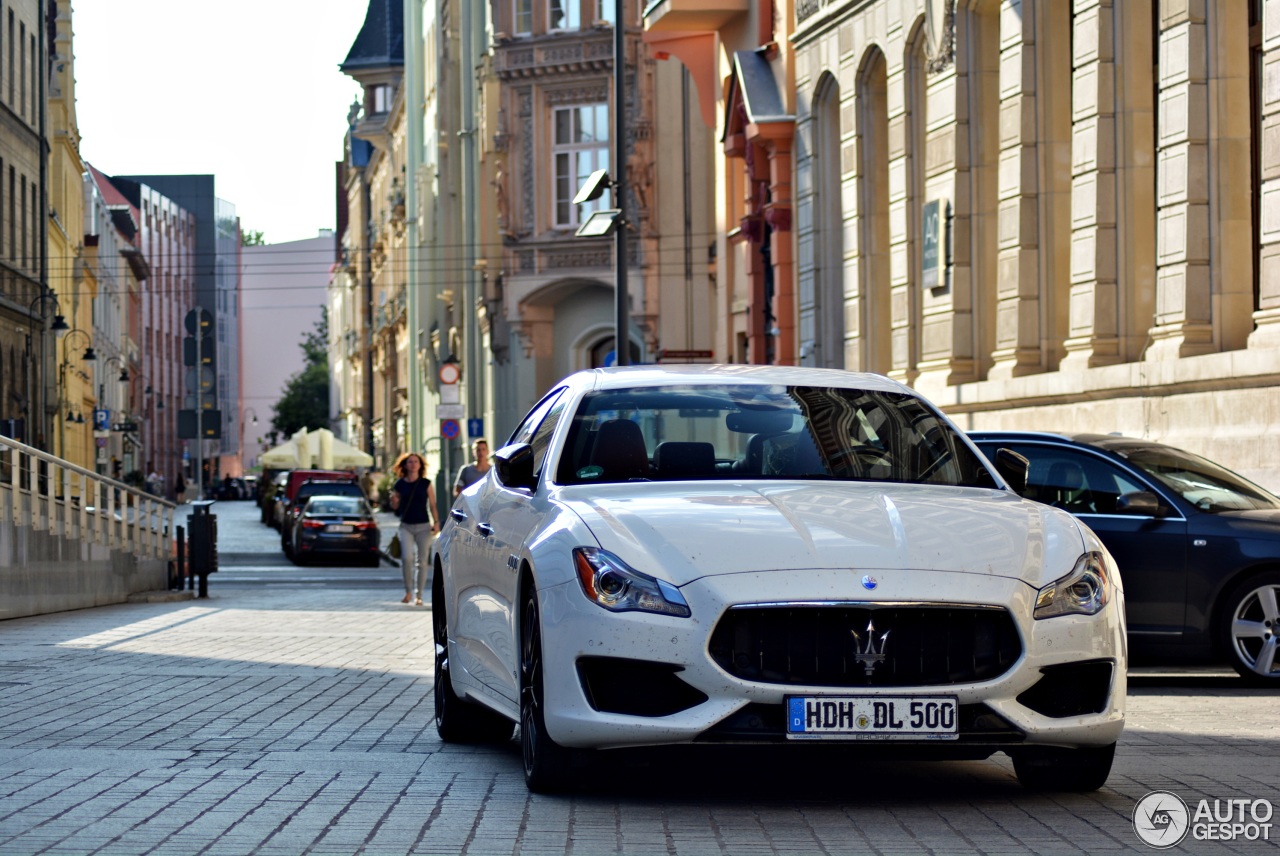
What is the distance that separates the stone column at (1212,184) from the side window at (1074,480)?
19.8 ft

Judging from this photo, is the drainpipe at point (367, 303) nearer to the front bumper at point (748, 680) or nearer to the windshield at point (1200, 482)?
the windshield at point (1200, 482)

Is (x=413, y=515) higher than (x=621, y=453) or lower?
lower

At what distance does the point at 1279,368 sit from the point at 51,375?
45.9 metres

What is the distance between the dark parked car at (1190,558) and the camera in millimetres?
12961

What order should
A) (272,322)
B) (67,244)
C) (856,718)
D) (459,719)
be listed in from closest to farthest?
(856,718) < (459,719) < (67,244) < (272,322)

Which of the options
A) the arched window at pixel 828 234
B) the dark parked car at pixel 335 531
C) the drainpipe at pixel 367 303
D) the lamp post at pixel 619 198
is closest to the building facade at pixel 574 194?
the dark parked car at pixel 335 531

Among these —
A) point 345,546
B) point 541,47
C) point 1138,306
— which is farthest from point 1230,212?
point 541,47

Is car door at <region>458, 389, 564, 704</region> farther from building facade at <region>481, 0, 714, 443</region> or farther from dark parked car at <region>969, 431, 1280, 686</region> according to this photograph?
building facade at <region>481, 0, 714, 443</region>

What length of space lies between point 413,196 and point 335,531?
33.6 metres

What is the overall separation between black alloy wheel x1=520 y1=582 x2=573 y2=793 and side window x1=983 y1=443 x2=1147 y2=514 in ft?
21.1

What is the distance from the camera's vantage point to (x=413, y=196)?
72.1 metres

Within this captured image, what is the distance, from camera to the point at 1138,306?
69.7 feet

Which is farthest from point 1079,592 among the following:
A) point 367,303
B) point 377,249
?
point 367,303

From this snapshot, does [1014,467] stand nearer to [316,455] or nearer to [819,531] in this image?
[819,531]
